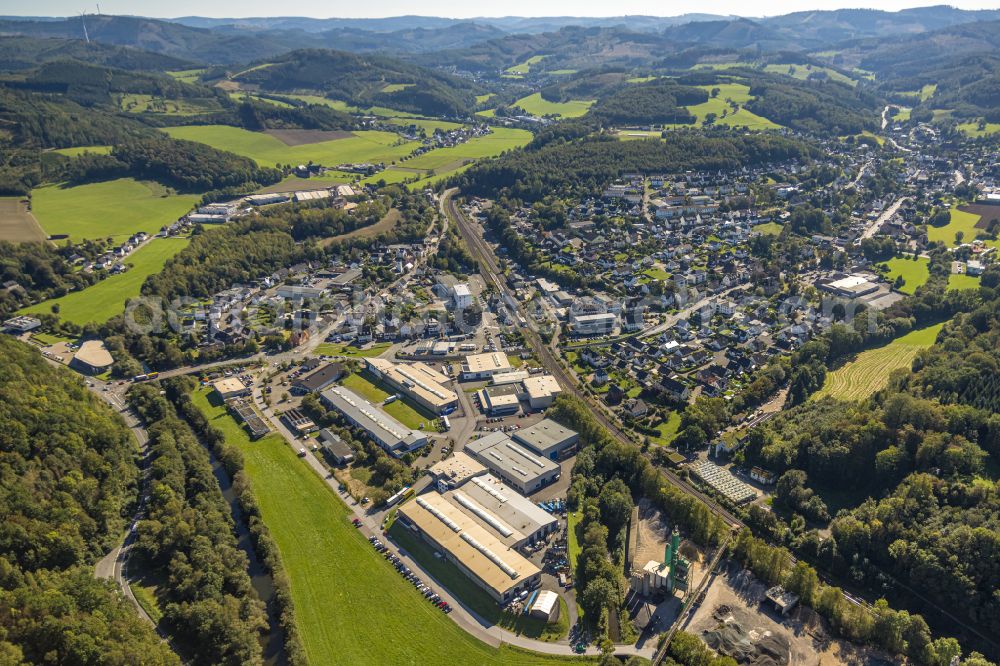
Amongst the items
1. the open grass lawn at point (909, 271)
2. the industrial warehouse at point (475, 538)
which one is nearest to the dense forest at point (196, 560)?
the industrial warehouse at point (475, 538)

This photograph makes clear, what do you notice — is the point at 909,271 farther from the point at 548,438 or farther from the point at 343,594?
the point at 343,594

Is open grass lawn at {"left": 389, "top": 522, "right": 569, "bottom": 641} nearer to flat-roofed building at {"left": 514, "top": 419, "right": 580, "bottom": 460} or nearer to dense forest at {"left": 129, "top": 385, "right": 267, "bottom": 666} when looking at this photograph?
dense forest at {"left": 129, "top": 385, "right": 267, "bottom": 666}


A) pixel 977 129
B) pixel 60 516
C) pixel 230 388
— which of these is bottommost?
pixel 230 388

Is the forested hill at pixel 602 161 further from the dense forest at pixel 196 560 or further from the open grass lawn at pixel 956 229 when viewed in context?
the dense forest at pixel 196 560

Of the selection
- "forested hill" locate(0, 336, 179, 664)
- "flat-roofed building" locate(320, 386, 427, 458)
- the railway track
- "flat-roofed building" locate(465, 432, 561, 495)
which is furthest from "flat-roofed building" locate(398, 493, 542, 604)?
"forested hill" locate(0, 336, 179, 664)

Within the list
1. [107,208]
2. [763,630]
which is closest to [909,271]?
[763,630]
